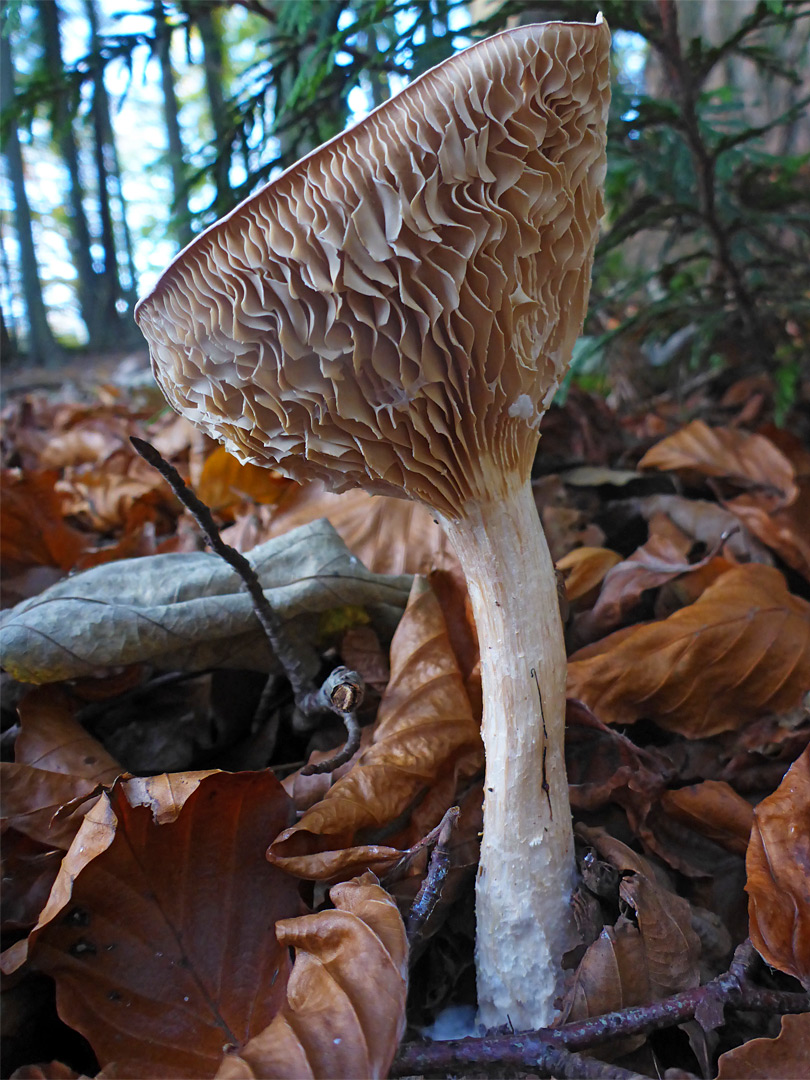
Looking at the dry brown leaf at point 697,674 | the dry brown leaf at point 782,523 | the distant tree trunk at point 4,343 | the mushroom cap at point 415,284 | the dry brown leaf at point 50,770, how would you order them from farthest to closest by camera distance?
1. the distant tree trunk at point 4,343
2. the dry brown leaf at point 782,523
3. the dry brown leaf at point 697,674
4. the dry brown leaf at point 50,770
5. the mushroom cap at point 415,284

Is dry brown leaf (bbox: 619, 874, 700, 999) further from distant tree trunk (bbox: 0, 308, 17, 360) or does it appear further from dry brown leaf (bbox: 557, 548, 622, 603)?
distant tree trunk (bbox: 0, 308, 17, 360)

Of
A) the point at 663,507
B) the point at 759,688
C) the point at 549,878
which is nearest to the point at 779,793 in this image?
the point at 759,688

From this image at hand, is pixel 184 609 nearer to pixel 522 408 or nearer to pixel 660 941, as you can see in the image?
pixel 522 408

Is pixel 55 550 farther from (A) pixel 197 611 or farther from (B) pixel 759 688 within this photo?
(B) pixel 759 688

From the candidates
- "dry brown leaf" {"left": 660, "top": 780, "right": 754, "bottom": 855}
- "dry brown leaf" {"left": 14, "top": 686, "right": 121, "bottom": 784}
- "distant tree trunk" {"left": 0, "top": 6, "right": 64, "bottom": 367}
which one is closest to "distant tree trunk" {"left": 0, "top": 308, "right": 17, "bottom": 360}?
"distant tree trunk" {"left": 0, "top": 6, "right": 64, "bottom": 367}

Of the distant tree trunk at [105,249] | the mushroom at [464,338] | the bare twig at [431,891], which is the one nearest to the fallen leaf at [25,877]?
the bare twig at [431,891]

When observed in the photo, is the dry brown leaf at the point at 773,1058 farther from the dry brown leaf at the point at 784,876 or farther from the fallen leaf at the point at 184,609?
the fallen leaf at the point at 184,609
